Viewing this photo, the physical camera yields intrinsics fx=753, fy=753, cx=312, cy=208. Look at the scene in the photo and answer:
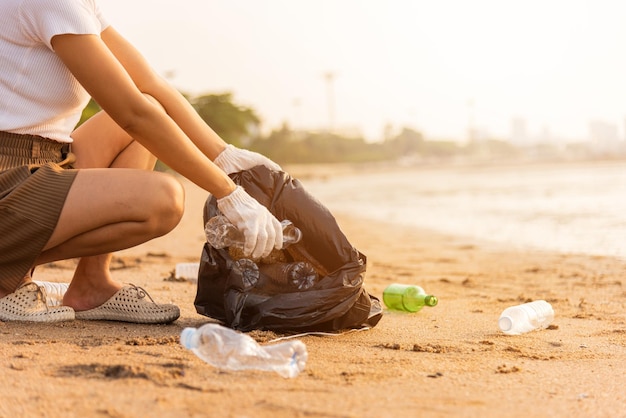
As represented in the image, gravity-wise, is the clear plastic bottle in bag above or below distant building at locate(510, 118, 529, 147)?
below

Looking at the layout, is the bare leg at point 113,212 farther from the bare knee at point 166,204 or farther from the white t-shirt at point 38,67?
the white t-shirt at point 38,67

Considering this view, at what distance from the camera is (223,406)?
1759 mm

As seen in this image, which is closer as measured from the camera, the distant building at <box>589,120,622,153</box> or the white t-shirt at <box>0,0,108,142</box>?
the white t-shirt at <box>0,0,108,142</box>

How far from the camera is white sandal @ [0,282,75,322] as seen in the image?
8.64ft

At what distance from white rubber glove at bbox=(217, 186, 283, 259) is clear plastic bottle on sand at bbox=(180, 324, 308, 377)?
1.38 ft

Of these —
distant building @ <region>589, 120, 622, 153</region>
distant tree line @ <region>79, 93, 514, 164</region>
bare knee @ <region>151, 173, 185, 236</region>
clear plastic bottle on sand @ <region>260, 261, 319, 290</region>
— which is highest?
distant building @ <region>589, 120, 622, 153</region>

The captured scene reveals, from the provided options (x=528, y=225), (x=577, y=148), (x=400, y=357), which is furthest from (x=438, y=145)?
(x=400, y=357)

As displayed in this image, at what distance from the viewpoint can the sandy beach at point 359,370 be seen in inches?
70.2

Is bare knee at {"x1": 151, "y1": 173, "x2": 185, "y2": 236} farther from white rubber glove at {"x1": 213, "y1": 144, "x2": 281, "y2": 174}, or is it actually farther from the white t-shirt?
the white t-shirt

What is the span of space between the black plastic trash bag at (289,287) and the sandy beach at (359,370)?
Result: 9 centimetres

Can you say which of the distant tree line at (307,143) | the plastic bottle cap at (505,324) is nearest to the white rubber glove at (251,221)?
the plastic bottle cap at (505,324)

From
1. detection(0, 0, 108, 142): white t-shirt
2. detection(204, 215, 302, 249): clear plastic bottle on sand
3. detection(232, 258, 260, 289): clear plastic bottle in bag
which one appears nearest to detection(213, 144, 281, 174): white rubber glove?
detection(204, 215, 302, 249): clear plastic bottle on sand

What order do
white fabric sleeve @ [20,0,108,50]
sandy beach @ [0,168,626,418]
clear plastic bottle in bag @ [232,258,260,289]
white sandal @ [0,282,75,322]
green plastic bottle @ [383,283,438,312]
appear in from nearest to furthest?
sandy beach @ [0,168,626,418] → white fabric sleeve @ [20,0,108,50] → white sandal @ [0,282,75,322] → clear plastic bottle in bag @ [232,258,260,289] → green plastic bottle @ [383,283,438,312]

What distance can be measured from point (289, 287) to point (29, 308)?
92cm
